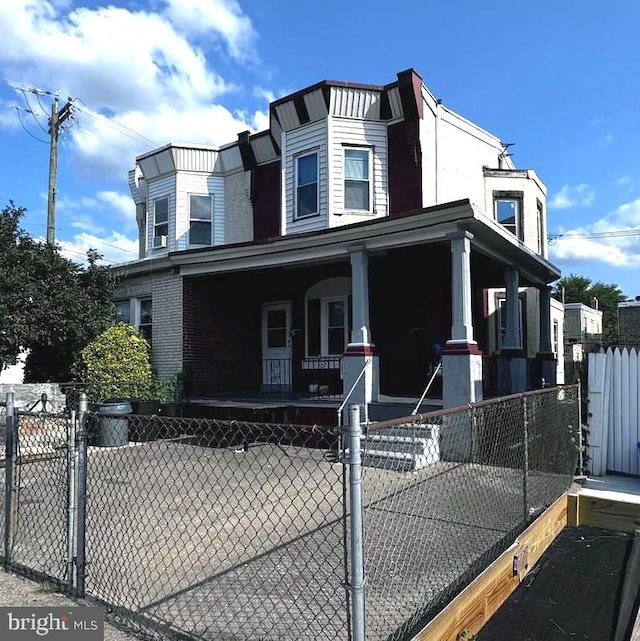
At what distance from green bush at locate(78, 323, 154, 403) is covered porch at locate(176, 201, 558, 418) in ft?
3.11

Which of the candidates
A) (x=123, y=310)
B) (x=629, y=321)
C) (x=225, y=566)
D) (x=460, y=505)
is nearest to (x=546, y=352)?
(x=629, y=321)

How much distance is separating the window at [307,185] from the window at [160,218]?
196 inches

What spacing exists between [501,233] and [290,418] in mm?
5064

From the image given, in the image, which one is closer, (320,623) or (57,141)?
(320,623)

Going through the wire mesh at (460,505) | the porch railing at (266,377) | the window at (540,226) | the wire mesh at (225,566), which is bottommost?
the wire mesh at (225,566)

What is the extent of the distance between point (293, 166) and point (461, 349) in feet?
24.5

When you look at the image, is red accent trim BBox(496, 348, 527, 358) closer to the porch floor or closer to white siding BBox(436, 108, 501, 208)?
the porch floor

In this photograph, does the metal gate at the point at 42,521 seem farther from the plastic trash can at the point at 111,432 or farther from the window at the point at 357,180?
the window at the point at 357,180

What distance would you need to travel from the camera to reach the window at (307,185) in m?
13.4

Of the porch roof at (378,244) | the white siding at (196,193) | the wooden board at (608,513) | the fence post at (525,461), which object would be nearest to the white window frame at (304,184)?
the porch roof at (378,244)

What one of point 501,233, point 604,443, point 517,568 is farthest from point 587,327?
point 517,568

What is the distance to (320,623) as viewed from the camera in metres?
3.30

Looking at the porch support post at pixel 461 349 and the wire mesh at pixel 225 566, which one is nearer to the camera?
the wire mesh at pixel 225 566

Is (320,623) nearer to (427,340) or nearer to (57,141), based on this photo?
(427,340)
